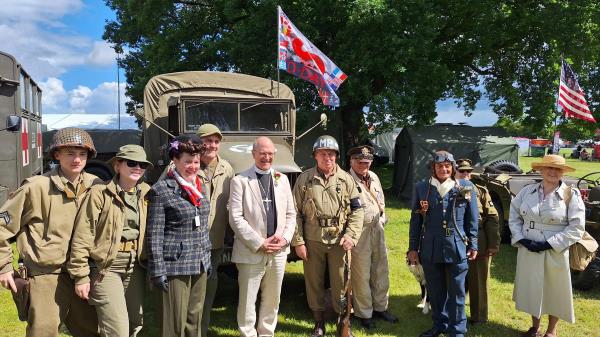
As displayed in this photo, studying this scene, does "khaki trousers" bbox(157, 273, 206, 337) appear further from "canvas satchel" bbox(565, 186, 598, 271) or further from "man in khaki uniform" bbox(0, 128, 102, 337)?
"canvas satchel" bbox(565, 186, 598, 271)

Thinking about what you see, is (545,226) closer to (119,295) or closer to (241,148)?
(241,148)

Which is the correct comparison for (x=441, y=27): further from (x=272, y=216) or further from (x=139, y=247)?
(x=139, y=247)

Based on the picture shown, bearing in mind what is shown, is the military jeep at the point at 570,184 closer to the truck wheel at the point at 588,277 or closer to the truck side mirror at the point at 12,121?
the truck wheel at the point at 588,277

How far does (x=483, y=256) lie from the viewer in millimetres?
5004

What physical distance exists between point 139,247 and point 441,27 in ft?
46.6

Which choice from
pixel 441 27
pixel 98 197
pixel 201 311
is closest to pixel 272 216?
pixel 201 311

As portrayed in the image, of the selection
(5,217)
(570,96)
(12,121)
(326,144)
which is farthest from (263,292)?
(570,96)

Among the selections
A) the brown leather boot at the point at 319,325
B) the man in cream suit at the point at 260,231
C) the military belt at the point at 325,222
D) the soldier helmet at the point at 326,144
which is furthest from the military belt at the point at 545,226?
the man in cream suit at the point at 260,231

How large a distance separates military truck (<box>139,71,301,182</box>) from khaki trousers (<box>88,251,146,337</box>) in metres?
2.35

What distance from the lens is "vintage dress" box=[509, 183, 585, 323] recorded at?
14.8 feet

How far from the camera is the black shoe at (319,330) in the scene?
4.65m

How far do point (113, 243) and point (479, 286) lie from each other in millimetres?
3770

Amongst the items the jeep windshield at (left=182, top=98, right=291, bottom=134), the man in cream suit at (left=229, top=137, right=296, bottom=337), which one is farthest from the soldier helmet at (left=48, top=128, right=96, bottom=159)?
the jeep windshield at (left=182, top=98, right=291, bottom=134)

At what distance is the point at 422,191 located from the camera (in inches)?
182
